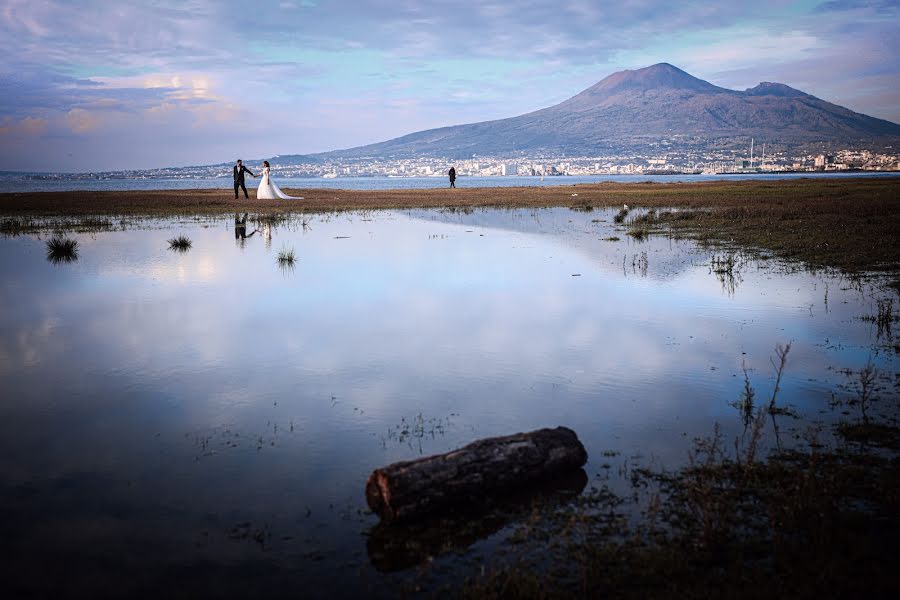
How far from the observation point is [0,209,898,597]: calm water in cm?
564

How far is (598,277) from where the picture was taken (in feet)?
59.4

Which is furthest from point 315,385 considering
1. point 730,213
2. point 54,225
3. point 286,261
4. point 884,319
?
point 730,213

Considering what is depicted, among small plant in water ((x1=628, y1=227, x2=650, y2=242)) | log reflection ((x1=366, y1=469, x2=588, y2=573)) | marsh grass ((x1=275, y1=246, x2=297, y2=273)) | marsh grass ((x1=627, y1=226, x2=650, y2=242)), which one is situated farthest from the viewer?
small plant in water ((x1=628, y1=227, x2=650, y2=242))

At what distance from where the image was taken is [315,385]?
943 cm

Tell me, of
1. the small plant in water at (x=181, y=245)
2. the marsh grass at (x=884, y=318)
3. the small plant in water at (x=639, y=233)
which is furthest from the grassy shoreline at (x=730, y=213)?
the small plant in water at (x=181, y=245)

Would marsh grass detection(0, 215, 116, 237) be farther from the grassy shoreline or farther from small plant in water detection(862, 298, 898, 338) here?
small plant in water detection(862, 298, 898, 338)

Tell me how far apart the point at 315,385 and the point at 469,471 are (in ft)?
12.7

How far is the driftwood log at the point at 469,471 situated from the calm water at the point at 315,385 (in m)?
0.30

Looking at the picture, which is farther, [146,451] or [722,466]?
[146,451]

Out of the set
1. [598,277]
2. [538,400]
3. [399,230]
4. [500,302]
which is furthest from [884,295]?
[399,230]

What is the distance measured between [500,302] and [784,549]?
10051 mm

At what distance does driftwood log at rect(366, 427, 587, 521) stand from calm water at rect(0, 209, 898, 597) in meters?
0.30

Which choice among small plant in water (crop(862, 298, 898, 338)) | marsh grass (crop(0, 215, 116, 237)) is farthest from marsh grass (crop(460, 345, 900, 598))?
marsh grass (crop(0, 215, 116, 237))

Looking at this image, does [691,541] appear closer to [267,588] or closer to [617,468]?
[617,468]
